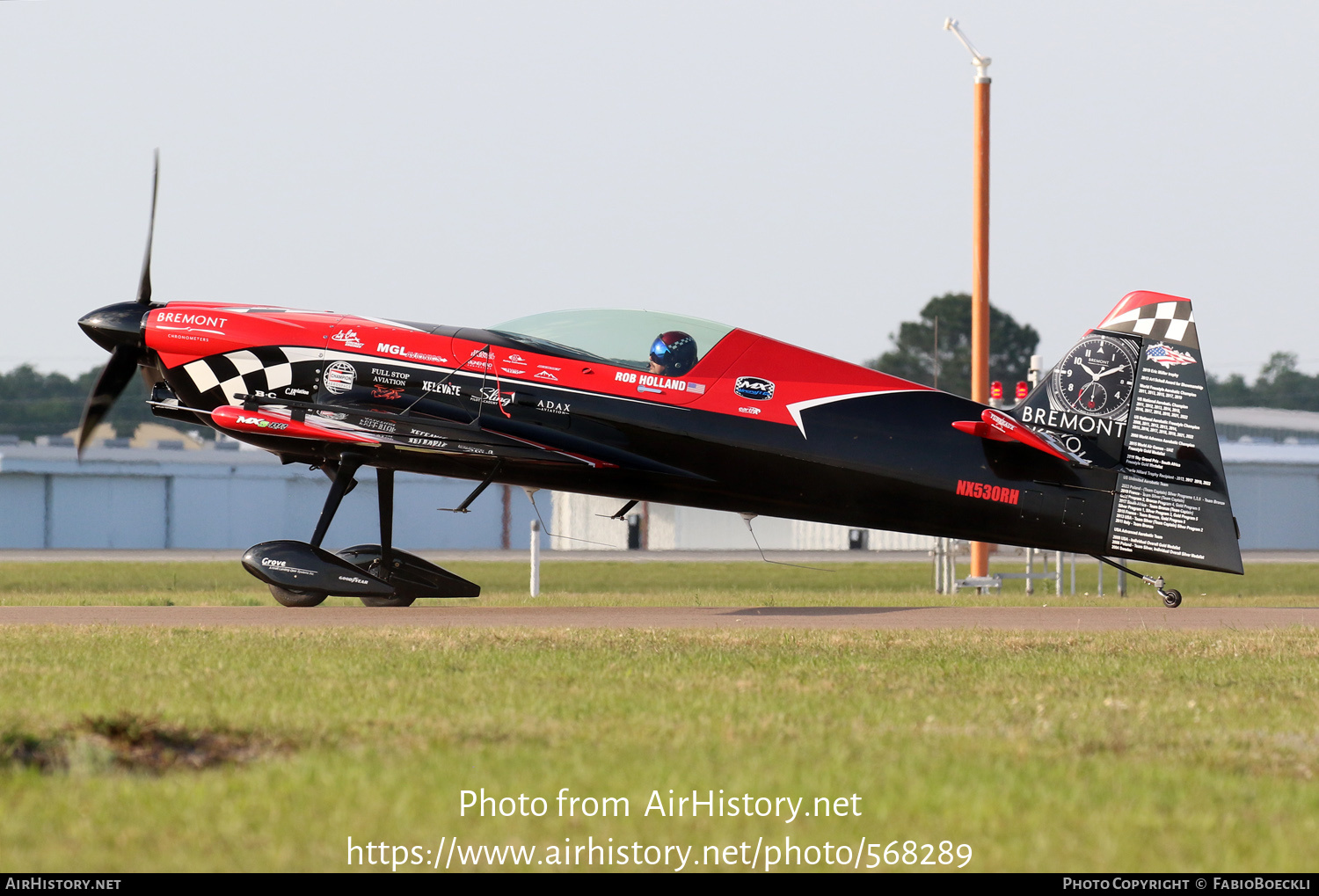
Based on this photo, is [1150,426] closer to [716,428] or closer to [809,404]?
[809,404]

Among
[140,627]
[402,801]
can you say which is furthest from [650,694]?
[140,627]

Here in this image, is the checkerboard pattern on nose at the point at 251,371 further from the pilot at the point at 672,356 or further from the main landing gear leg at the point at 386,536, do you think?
the pilot at the point at 672,356

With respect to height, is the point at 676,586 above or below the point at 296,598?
below

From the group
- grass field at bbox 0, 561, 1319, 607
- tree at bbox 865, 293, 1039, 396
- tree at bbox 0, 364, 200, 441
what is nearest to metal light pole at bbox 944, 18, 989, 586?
grass field at bbox 0, 561, 1319, 607

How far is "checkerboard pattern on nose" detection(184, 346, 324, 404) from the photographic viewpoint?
16766 millimetres

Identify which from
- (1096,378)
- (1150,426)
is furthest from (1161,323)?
(1150,426)

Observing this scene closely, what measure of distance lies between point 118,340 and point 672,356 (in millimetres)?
7436

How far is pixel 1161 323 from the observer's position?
17.2 metres

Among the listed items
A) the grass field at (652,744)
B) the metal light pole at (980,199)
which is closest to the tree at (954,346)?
the metal light pole at (980,199)

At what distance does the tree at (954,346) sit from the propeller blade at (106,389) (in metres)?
93.7

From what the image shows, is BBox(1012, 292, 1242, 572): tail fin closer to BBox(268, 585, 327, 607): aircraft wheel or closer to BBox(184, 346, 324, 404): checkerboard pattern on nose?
BBox(184, 346, 324, 404): checkerboard pattern on nose

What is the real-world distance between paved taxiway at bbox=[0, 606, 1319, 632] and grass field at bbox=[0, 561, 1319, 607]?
1.88m

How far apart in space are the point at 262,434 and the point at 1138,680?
11075 millimetres

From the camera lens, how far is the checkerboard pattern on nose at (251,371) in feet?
55.0
